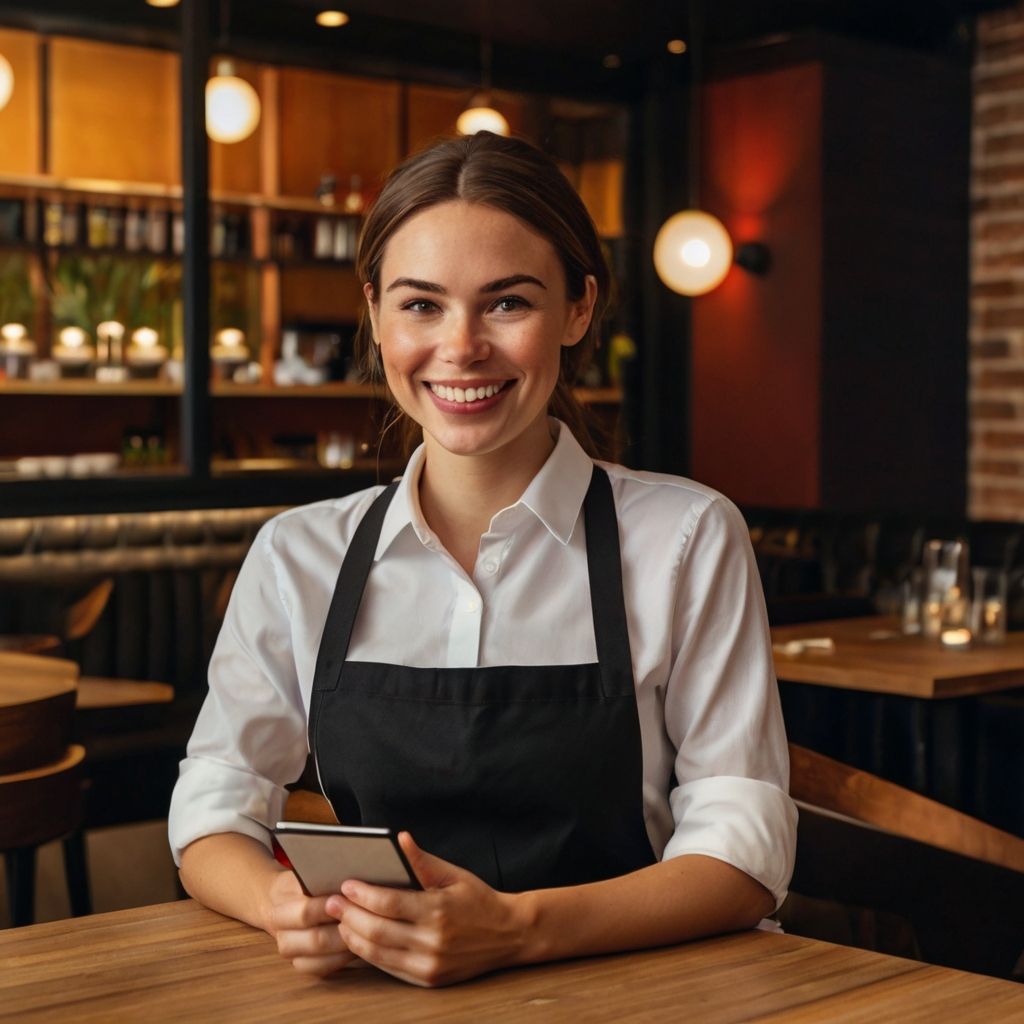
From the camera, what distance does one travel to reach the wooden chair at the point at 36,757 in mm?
2416

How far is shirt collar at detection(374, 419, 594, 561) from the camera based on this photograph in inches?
58.9

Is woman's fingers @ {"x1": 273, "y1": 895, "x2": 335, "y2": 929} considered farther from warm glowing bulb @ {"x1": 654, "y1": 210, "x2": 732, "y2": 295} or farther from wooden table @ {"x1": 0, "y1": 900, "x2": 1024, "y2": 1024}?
warm glowing bulb @ {"x1": 654, "y1": 210, "x2": 732, "y2": 295}

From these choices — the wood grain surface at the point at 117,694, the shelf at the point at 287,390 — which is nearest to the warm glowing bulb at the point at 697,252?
the shelf at the point at 287,390

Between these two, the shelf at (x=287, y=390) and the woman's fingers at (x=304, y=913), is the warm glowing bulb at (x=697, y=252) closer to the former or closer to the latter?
the shelf at (x=287, y=390)

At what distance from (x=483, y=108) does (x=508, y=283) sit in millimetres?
4306

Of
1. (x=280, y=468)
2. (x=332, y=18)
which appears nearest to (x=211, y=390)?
(x=280, y=468)

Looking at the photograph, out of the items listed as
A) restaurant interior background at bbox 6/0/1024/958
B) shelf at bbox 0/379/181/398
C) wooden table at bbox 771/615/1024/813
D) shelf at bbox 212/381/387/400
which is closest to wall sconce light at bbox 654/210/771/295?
restaurant interior background at bbox 6/0/1024/958

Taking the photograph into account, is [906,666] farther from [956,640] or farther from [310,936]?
[310,936]

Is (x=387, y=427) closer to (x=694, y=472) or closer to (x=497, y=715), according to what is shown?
(x=497, y=715)

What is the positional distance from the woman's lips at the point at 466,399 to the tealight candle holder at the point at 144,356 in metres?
5.10

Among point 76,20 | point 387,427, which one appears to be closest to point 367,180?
point 76,20

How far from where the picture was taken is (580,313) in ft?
5.28

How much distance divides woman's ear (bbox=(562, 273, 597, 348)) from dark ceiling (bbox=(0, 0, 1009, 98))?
180 inches

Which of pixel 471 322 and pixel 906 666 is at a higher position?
pixel 471 322
